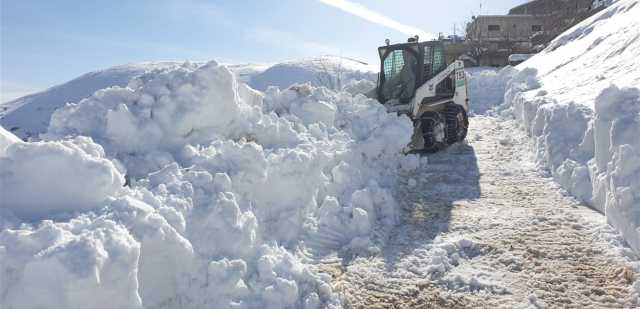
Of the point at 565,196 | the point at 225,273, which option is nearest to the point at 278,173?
the point at 225,273

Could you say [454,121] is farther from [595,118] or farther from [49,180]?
[49,180]

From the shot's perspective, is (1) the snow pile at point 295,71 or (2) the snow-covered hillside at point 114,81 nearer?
(2) the snow-covered hillside at point 114,81

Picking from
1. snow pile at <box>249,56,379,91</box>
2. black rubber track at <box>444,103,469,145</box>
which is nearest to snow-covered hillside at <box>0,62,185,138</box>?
snow pile at <box>249,56,379,91</box>

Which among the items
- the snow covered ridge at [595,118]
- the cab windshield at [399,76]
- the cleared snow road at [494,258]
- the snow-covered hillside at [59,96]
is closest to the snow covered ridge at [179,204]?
the cleared snow road at [494,258]

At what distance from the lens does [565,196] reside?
620 cm

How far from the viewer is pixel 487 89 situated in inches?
619

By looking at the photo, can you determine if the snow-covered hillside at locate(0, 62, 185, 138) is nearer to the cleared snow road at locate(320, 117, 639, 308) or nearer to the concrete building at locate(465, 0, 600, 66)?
the concrete building at locate(465, 0, 600, 66)

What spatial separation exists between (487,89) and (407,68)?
7.19m

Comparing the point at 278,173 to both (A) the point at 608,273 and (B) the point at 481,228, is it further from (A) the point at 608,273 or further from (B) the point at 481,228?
(A) the point at 608,273

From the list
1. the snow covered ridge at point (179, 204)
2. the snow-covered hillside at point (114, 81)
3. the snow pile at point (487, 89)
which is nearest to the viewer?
the snow covered ridge at point (179, 204)

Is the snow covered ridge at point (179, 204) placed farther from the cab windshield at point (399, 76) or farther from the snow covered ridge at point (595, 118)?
the cab windshield at point (399, 76)

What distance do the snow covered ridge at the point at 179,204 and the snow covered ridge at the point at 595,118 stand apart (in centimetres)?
248

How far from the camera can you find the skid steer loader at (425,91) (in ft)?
29.6

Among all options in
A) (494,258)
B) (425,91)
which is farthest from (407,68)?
(494,258)
